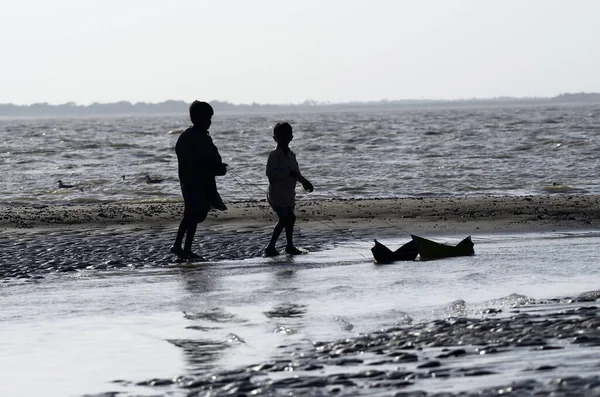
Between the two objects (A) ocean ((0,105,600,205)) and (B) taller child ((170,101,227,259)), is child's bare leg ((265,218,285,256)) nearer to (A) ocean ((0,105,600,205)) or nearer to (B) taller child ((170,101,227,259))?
(B) taller child ((170,101,227,259))

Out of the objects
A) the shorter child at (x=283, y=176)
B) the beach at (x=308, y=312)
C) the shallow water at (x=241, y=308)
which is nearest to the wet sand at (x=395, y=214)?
the beach at (x=308, y=312)

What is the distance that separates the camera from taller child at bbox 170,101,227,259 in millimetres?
12702

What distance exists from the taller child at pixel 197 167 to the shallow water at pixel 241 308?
67 cm

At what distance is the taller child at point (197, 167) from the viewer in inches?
500

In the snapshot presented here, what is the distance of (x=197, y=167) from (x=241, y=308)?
362 cm

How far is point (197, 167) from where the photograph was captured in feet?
42.1

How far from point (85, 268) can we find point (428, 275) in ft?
13.6

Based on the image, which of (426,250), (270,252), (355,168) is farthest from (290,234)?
(355,168)

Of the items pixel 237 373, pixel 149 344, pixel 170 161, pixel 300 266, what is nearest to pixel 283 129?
pixel 300 266

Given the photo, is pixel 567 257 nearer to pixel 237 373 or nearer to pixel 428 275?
pixel 428 275

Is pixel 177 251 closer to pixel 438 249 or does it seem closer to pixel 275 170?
pixel 275 170

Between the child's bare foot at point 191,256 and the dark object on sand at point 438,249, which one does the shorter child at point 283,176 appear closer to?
the child's bare foot at point 191,256

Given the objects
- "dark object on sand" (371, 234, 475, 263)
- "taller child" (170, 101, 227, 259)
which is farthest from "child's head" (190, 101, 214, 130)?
"dark object on sand" (371, 234, 475, 263)

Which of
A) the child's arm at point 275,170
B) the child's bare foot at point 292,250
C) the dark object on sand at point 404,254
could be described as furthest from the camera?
the child's bare foot at point 292,250
